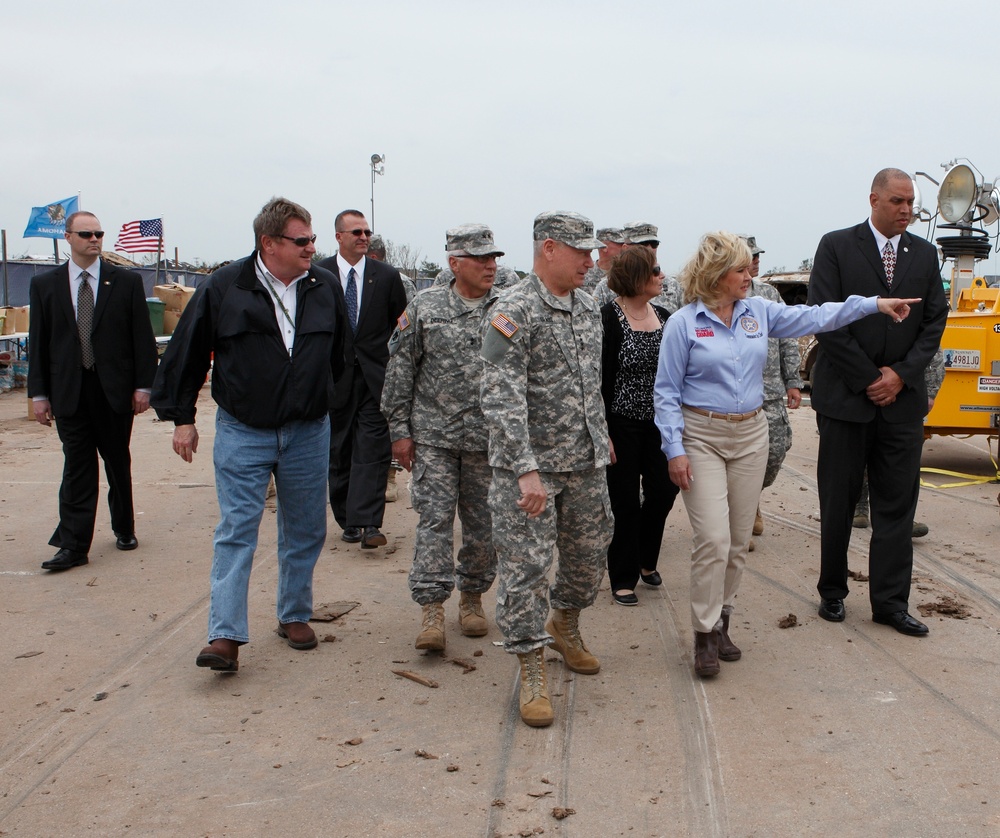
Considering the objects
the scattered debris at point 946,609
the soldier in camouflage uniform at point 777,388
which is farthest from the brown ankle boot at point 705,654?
the soldier in camouflage uniform at point 777,388

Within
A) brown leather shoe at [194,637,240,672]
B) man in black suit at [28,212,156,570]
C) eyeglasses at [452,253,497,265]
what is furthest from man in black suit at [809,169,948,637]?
man in black suit at [28,212,156,570]

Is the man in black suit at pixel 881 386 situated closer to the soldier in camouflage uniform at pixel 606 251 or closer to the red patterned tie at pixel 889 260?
the red patterned tie at pixel 889 260

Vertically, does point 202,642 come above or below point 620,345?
below

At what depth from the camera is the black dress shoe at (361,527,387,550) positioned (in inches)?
275

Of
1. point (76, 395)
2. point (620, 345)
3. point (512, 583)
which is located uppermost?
point (620, 345)

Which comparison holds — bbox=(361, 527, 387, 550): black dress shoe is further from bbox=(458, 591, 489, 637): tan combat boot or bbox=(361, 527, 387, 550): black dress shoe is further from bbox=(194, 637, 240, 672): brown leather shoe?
bbox=(194, 637, 240, 672): brown leather shoe

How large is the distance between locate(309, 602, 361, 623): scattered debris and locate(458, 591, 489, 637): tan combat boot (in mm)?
727

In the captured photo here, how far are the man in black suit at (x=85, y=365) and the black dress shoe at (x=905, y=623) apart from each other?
470 cm

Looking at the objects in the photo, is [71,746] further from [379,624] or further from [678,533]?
[678,533]

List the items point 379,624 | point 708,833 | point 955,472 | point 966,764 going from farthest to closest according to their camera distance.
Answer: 1. point 955,472
2. point 379,624
3. point 966,764
4. point 708,833

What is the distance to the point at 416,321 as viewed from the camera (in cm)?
501

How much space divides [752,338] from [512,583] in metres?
1.58

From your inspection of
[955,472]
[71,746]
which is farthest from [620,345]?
[955,472]

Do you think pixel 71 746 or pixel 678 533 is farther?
pixel 678 533
